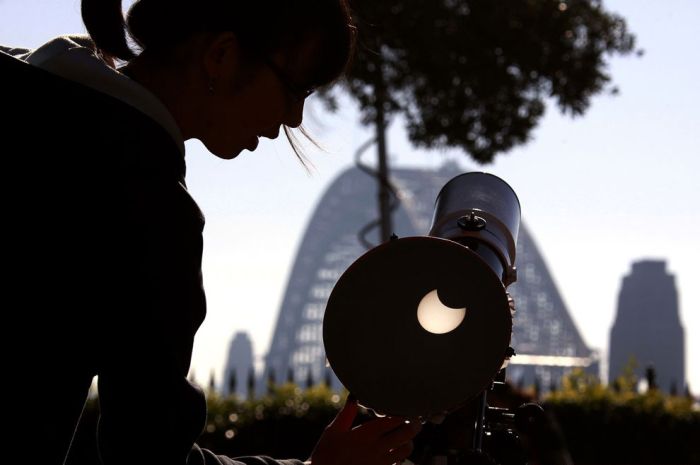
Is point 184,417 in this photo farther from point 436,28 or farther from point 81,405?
point 436,28

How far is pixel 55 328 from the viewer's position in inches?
64.4

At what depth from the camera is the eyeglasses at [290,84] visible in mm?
1954

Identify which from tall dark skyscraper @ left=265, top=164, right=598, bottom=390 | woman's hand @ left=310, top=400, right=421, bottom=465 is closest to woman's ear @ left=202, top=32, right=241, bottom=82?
woman's hand @ left=310, top=400, right=421, bottom=465

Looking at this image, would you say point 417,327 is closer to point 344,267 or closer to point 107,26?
point 107,26

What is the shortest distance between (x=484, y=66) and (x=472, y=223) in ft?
39.8

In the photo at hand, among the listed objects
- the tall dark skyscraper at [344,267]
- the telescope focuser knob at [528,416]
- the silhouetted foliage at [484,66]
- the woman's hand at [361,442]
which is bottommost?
the woman's hand at [361,442]

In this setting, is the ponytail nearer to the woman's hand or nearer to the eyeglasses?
the eyeglasses

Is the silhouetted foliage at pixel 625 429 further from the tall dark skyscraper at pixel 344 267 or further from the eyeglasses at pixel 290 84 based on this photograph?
the tall dark skyscraper at pixel 344 267

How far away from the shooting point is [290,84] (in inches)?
79.2

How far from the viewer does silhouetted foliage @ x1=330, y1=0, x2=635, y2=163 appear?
14266 millimetres

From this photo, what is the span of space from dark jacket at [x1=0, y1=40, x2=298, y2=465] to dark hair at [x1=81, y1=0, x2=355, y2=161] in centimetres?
31

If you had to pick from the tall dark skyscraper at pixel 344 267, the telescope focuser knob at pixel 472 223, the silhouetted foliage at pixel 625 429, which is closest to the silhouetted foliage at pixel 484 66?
the silhouetted foliage at pixel 625 429

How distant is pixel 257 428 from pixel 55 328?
11.1 metres

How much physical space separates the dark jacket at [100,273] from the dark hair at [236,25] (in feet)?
1.01
